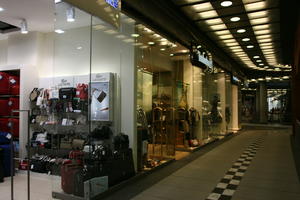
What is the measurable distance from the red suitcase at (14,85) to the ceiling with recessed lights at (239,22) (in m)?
4.19

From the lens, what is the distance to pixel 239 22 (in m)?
6.23

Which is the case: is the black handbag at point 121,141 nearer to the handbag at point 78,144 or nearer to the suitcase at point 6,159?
Result: the handbag at point 78,144

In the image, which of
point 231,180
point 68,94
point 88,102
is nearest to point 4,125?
point 68,94

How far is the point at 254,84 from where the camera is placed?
70.5ft

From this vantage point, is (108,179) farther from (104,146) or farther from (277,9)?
(277,9)

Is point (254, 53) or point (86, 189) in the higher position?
point (254, 53)

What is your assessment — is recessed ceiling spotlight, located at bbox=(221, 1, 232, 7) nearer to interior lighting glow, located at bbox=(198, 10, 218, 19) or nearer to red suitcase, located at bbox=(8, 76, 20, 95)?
interior lighting glow, located at bbox=(198, 10, 218, 19)

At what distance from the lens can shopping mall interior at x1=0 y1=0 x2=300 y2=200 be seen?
12.5ft

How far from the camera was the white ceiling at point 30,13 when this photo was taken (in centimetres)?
432

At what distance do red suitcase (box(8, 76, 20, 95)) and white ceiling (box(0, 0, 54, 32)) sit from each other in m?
1.27

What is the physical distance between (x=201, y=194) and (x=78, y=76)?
326 cm

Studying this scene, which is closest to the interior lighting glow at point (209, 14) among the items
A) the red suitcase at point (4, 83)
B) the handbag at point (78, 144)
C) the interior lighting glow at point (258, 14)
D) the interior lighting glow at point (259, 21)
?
the interior lighting glow at point (258, 14)

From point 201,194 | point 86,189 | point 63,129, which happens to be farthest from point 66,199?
point 201,194

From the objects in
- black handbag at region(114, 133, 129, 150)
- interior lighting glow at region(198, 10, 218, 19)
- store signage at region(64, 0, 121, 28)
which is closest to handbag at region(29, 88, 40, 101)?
black handbag at region(114, 133, 129, 150)
